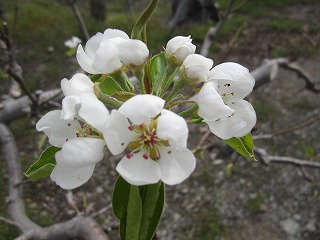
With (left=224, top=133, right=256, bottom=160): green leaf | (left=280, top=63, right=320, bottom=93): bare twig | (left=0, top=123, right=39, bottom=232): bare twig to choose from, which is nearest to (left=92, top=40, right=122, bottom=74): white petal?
(left=224, top=133, right=256, bottom=160): green leaf

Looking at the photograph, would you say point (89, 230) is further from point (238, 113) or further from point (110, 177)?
point (110, 177)

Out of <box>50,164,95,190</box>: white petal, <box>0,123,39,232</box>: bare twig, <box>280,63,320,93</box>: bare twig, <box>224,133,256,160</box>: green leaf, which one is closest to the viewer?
<box>50,164,95,190</box>: white petal

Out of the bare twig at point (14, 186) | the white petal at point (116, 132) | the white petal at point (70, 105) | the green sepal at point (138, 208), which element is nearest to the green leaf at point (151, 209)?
the green sepal at point (138, 208)

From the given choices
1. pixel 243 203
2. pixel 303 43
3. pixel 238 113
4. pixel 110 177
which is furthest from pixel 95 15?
pixel 238 113

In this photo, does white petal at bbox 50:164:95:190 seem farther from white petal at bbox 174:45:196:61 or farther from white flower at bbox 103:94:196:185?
white petal at bbox 174:45:196:61

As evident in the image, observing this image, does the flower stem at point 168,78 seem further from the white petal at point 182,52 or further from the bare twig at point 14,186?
the bare twig at point 14,186

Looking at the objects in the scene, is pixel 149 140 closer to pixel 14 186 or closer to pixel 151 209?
pixel 151 209

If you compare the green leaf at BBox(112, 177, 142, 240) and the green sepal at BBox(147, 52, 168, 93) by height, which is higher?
the green sepal at BBox(147, 52, 168, 93)
